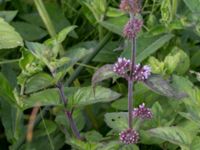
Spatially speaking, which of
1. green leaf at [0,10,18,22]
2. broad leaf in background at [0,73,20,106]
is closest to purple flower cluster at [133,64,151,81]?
broad leaf in background at [0,73,20,106]

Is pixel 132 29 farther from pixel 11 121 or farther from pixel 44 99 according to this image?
pixel 11 121

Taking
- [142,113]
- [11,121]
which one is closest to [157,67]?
[142,113]

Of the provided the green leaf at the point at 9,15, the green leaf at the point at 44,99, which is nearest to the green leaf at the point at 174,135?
the green leaf at the point at 44,99

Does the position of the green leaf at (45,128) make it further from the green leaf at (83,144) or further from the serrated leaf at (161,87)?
the serrated leaf at (161,87)

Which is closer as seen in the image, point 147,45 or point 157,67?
point 157,67

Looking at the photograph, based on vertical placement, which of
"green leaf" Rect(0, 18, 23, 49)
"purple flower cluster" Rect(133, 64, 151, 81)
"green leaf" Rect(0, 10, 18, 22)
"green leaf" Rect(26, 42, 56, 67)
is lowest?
"green leaf" Rect(0, 10, 18, 22)

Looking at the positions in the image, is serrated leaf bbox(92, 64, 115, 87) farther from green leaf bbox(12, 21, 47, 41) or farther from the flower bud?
green leaf bbox(12, 21, 47, 41)

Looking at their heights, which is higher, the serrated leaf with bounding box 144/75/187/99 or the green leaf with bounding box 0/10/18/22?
the serrated leaf with bounding box 144/75/187/99
